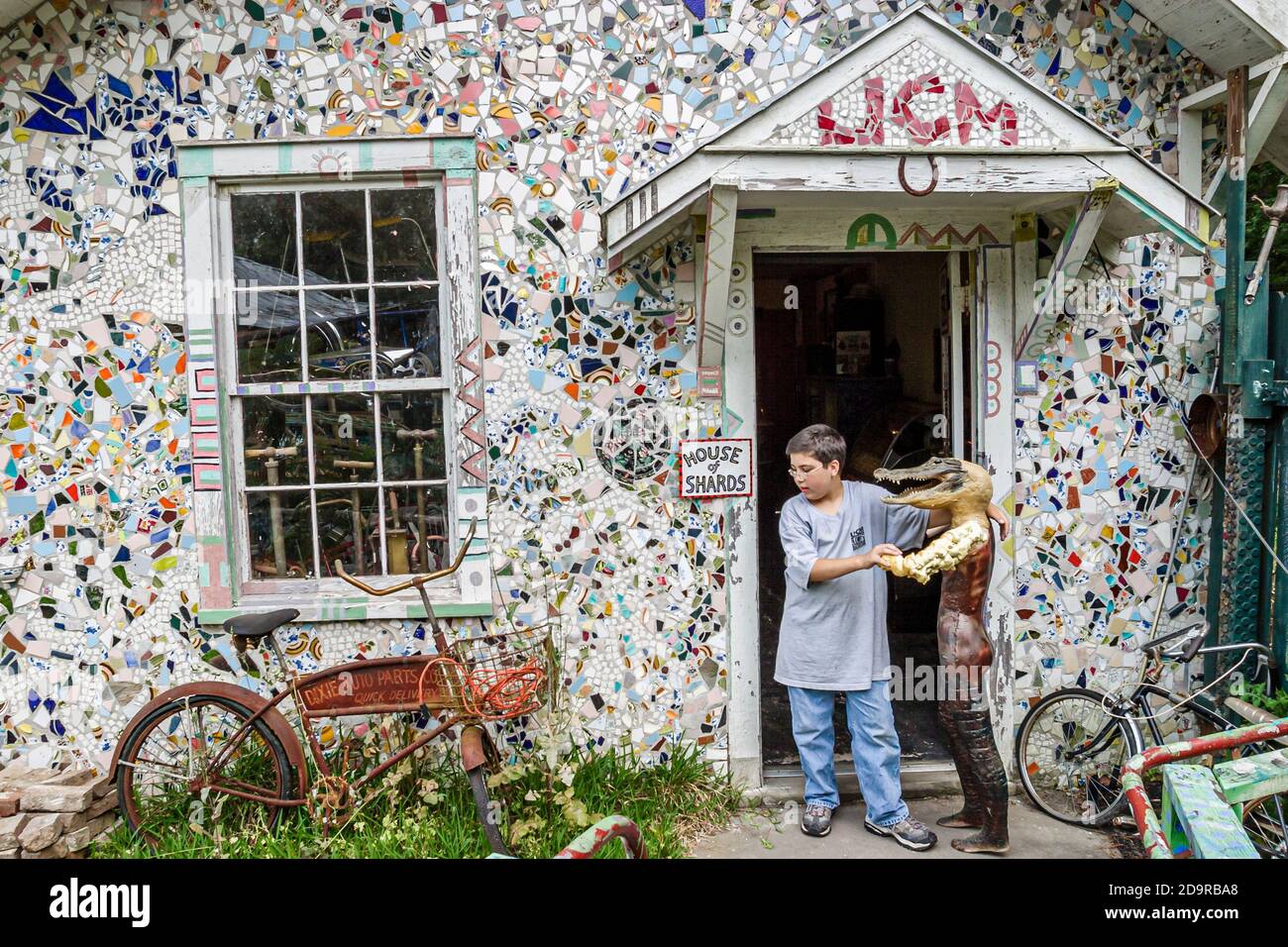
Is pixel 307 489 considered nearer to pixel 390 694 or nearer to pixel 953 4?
pixel 390 694

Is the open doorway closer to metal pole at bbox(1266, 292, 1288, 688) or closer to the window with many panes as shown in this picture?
metal pole at bbox(1266, 292, 1288, 688)

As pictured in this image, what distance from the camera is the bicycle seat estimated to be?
Answer: 158 inches

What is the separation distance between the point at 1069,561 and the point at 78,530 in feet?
16.7

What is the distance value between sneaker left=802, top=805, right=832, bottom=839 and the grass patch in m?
0.39

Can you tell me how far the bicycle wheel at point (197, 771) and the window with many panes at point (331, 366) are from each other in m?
0.73

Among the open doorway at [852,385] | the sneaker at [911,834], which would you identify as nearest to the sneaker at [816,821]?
the sneaker at [911,834]

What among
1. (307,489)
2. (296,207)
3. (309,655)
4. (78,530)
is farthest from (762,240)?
(78,530)

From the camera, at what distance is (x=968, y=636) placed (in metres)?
3.94

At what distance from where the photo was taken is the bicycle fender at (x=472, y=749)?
398cm

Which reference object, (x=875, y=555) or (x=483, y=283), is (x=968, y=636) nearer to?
(x=875, y=555)

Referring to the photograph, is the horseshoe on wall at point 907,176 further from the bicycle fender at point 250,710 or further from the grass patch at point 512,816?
the bicycle fender at point 250,710

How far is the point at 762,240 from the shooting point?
15.0ft
